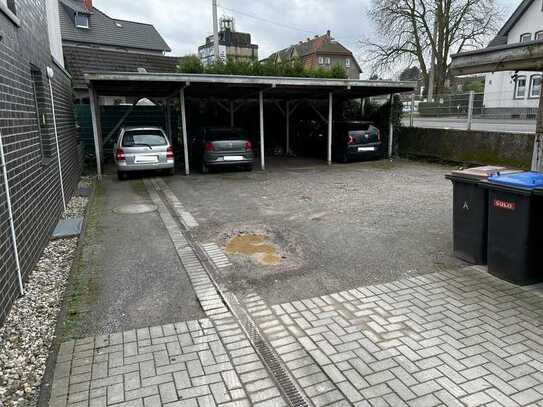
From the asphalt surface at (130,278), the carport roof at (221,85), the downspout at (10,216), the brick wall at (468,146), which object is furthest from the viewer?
the brick wall at (468,146)

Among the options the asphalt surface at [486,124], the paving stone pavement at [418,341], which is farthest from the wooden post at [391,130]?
the paving stone pavement at [418,341]

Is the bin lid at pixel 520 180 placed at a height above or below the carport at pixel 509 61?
below

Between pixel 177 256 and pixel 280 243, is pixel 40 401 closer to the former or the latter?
pixel 177 256

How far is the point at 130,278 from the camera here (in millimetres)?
4582

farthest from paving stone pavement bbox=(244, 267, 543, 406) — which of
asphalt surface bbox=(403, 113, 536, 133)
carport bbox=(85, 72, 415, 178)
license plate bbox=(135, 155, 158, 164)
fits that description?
asphalt surface bbox=(403, 113, 536, 133)

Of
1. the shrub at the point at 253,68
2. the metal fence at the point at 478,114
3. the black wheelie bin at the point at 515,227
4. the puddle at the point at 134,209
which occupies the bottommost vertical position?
the puddle at the point at 134,209

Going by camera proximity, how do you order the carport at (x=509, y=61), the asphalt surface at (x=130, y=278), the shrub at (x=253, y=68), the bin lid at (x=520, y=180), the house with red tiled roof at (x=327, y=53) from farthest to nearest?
the house with red tiled roof at (x=327, y=53) < the shrub at (x=253, y=68) < the carport at (x=509, y=61) < the bin lid at (x=520, y=180) < the asphalt surface at (x=130, y=278)

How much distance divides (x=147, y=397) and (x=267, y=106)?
17033 mm

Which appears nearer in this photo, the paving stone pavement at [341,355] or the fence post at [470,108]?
the paving stone pavement at [341,355]

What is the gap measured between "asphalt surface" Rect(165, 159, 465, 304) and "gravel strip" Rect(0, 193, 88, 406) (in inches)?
69.8

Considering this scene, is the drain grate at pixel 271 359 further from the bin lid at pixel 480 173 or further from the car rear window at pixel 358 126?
the car rear window at pixel 358 126

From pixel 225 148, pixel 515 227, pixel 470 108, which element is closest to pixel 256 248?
pixel 515 227

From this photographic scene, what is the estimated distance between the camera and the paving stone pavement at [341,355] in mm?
2652

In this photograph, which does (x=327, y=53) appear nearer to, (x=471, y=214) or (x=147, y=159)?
(x=147, y=159)
